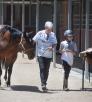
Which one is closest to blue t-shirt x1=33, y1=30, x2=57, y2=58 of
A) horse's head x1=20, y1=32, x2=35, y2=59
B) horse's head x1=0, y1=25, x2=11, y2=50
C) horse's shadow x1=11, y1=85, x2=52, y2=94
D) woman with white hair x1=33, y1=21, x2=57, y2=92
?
woman with white hair x1=33, y1=21, x2=57, y2=92

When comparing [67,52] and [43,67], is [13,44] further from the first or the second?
[67,52]

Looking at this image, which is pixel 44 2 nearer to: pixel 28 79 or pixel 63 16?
pixel 63 16

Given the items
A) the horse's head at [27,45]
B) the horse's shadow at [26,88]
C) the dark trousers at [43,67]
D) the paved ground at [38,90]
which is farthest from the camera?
the horse's head at [27,45]

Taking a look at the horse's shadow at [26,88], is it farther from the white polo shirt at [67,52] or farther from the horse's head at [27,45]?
the white polo shirt at [67,52]

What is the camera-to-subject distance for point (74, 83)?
1501cm

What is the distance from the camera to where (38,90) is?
13.6 meters

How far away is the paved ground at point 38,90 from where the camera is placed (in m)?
12.2

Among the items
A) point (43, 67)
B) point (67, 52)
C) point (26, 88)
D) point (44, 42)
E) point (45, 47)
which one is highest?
point (44, 42)

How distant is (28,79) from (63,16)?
4.19 m

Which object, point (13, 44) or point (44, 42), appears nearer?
point (44, 42)

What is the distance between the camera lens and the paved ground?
12.2m


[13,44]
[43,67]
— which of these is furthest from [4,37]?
[43,67]

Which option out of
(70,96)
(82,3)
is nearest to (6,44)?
(70,96)

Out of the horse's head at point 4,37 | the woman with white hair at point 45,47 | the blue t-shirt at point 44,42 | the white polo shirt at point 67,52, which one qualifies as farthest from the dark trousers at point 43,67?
the horse's head at point 4,37
